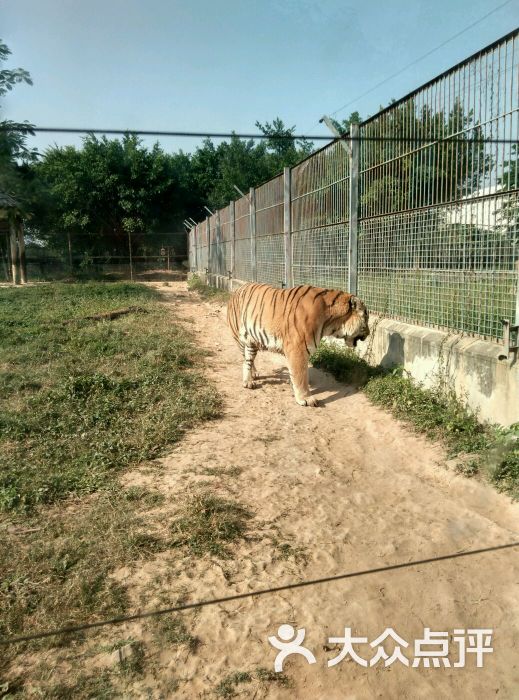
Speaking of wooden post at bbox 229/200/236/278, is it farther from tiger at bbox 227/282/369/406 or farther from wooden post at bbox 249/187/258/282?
tiger at bbox 227/282/369/406

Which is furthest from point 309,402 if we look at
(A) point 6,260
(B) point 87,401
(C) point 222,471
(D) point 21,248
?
(A) point 6,260

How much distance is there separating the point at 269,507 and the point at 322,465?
2.66 feet

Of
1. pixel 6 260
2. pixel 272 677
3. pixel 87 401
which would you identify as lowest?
pixel 272 677

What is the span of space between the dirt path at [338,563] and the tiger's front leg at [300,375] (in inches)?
24.5

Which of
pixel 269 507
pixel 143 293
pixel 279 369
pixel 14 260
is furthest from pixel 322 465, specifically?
pixel 14 260

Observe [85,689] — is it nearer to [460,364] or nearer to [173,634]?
[173,634]

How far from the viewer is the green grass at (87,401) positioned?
3828 mm

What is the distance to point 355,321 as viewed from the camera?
5.73 metres

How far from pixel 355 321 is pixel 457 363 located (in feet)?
4.80

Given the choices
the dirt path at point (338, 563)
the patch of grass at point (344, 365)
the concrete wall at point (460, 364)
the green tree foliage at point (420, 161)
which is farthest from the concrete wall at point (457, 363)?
the green tree foliage at point (420, 161)

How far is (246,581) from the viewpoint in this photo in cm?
267

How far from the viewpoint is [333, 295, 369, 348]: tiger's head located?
5.71 meters

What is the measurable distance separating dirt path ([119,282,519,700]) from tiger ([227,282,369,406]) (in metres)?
0.84

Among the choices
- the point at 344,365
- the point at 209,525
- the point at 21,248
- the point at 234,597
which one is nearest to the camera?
Result: the point at 234,597
